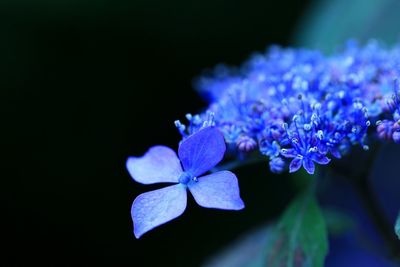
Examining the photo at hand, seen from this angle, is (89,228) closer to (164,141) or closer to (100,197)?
(100,197)

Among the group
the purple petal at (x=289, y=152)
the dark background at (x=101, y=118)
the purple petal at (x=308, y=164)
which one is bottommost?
the purple petal at (x=308, y=164)

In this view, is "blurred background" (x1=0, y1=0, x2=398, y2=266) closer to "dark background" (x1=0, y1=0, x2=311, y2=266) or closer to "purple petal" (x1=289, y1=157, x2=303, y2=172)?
"dark background" (x1=0, y1=0, x2=311, y2=266)

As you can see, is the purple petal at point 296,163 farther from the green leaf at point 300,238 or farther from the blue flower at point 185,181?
the green leaf at point 300,238

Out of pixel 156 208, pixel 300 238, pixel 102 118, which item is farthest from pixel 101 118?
pixel 156 208

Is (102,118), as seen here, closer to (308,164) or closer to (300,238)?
(300,238)

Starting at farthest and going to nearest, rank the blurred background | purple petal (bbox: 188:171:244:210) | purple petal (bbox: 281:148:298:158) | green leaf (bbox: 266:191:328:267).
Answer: the blurred background, green leaf (bbox: 266:191:328:267), purple petal (bbox: 281:148:298:158), purple petal (bbox: 188:171:244:210)

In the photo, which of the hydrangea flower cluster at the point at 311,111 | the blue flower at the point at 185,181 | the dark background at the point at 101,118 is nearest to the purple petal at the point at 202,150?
the blue flower at the point at 185,181

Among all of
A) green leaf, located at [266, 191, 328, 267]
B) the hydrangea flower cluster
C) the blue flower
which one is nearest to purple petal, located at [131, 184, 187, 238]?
the blue flower
